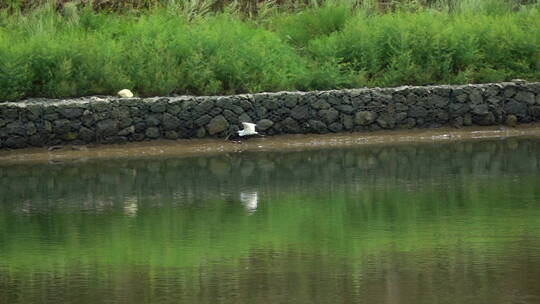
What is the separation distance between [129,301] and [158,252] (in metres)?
2.12

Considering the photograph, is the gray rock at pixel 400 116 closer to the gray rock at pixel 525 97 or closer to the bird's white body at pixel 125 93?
the gray rock at pixel 525 97

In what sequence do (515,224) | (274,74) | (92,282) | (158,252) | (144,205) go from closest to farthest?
(92,282) < (158,252) < (515,224) < (144,205) < (274,74)

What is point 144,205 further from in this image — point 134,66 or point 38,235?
point 134,66

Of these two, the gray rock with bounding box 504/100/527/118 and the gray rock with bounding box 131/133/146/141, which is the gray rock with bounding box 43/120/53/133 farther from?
the gray rock with bounding box 504/100/527/118

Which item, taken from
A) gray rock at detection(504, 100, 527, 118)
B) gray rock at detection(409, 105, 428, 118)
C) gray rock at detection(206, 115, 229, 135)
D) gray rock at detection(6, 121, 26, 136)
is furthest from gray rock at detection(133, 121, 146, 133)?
gray rock at detection(504, 100, 527, 118)

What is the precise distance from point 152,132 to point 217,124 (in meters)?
1.06

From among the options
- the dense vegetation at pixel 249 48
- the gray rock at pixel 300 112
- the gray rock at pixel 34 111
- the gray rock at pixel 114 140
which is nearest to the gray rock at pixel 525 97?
the dense vegetation at pixel 249 48

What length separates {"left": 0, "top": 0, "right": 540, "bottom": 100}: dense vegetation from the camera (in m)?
21.9

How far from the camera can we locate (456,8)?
86.4ft

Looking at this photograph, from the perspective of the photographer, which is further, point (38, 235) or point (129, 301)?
point (38, 235)

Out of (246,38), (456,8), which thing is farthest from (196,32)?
(456,8)

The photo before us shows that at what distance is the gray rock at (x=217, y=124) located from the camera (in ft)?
70.2

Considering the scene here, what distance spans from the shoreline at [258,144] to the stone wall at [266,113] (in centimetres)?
16

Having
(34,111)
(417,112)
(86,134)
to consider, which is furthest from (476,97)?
(34,111)
